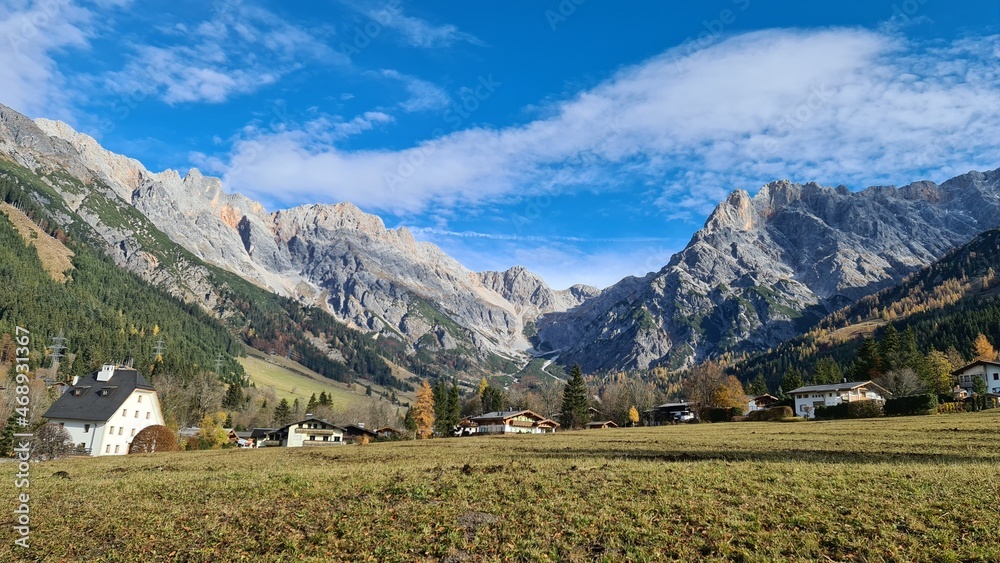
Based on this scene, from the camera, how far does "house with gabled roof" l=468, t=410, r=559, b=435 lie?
125 metres

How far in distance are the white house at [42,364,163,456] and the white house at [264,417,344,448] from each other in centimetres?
2759

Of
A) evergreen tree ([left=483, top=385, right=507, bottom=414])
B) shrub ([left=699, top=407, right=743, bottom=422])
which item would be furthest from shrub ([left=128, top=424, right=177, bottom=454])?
evergreen tree ([left=483, top=385, right=507, bottom=414])

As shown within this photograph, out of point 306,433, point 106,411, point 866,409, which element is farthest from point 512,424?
point 106,411

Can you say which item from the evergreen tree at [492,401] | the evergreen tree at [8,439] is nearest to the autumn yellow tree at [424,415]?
the evergreen tree at [492,401]

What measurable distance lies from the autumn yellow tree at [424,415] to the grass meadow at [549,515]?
9658 centimetres

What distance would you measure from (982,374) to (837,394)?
2571 centimetres

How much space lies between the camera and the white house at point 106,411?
7494cm

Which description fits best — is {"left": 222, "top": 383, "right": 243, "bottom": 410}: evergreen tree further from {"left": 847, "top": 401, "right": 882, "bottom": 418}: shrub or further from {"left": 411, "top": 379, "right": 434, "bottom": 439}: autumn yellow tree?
{"left": 847, "top": 401, "right": 882, "bottom": 418}: shrub

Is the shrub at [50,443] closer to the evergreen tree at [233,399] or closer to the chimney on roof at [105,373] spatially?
the chimney on roof at [105,373]

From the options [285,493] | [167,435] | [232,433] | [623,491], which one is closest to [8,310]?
[232,433]

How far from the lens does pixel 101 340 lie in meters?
180

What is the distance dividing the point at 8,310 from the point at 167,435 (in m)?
156

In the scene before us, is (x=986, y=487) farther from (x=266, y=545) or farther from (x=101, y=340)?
(x=101, y=340)

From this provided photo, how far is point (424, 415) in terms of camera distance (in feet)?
402
